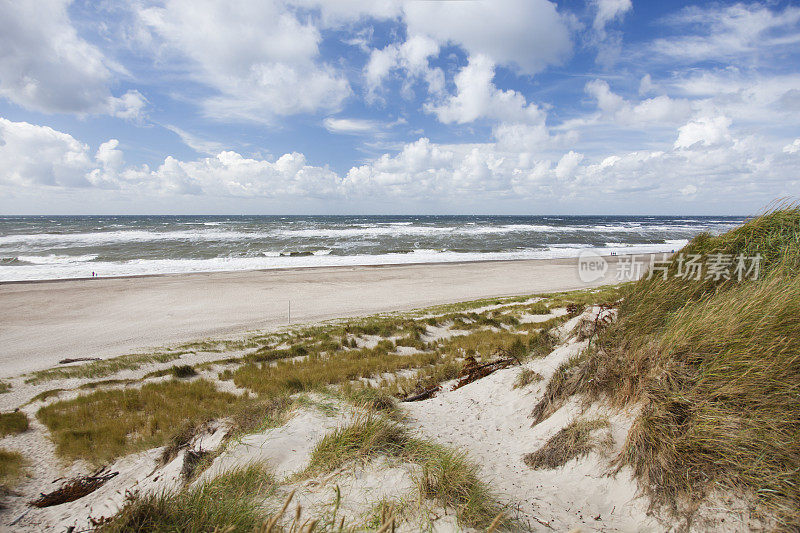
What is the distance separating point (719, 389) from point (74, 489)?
26.2 feet

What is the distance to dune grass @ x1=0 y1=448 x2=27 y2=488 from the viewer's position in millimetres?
4754

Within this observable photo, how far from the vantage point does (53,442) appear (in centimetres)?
616

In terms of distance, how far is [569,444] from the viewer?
404cm

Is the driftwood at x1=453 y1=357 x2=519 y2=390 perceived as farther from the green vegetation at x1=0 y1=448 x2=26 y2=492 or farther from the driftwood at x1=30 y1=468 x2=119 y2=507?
the green vegetation at x1=0 y1=448 x2=26 y2=492

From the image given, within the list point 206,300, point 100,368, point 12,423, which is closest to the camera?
point 12,423

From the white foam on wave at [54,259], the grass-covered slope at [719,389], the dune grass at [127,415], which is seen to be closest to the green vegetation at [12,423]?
the dune grass at [127,415]

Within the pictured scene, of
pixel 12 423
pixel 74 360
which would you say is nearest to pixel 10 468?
pixel 12 423

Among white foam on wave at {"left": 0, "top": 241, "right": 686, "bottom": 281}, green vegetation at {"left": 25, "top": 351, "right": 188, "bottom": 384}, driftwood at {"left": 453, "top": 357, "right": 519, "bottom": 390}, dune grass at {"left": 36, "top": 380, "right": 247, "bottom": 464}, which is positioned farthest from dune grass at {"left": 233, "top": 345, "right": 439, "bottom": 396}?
white foam on wave at {"left": 0, "top": 241, "right": 686, "bottom": 281}

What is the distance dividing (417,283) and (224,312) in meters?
14.9

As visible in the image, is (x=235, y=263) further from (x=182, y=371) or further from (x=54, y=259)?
(x=182, y=371)

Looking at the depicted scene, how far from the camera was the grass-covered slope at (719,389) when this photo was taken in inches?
110

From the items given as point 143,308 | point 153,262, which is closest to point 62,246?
point 153,262

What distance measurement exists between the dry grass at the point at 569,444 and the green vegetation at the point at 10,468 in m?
7.17

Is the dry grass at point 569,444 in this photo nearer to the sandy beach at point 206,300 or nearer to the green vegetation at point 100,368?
the green vegetation at point 100,368
